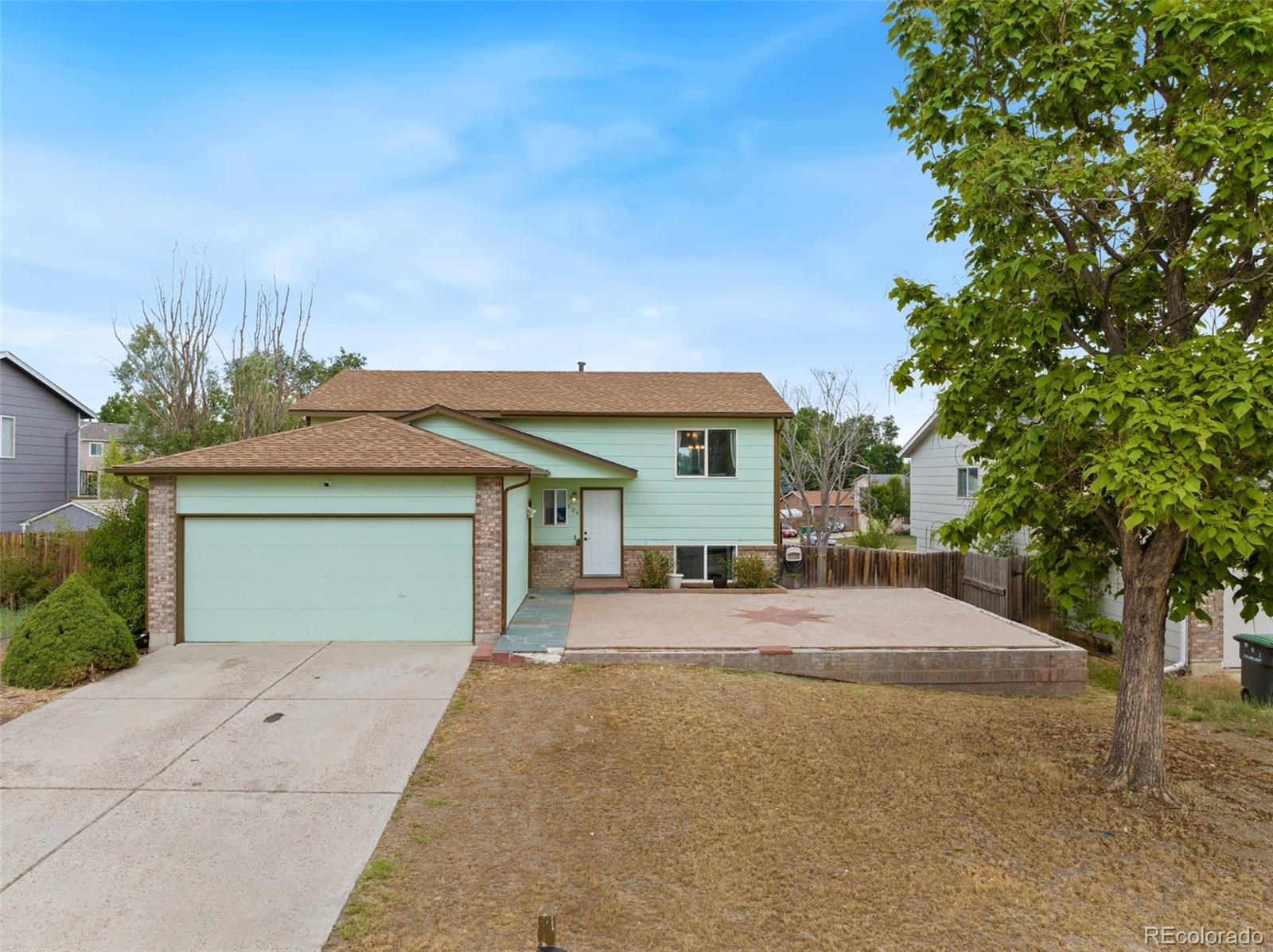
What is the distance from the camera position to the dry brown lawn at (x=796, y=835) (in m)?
3.50

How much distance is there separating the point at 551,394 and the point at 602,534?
3.82 meters

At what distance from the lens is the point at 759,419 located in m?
15.1

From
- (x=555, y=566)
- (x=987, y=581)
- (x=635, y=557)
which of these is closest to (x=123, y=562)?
(x=555, y=566)

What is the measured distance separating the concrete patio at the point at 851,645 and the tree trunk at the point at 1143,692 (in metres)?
3.50

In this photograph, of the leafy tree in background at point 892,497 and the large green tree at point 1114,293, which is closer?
→ the large green tree at point 1114,293

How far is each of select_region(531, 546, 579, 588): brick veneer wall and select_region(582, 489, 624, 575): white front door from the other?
30 centimetres

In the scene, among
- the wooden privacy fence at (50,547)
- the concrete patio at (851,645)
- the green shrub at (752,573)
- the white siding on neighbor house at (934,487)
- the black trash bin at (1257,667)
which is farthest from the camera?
the white siding on neighbor house at (934,487)

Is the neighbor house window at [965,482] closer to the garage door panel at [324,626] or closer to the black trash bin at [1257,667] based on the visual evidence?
the black trash bin at [1257,667]

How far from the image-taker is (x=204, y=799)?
497 cm

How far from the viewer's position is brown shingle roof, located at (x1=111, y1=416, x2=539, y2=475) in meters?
9.48

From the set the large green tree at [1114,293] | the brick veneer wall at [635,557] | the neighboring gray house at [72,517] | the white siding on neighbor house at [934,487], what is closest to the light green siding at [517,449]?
the brick veneer wall at [635,557]

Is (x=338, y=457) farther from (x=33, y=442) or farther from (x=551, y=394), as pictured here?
(x=33, y=442)

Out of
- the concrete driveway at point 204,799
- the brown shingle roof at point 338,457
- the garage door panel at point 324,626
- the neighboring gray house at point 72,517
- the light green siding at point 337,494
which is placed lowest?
the concrete driveway at point 204,799

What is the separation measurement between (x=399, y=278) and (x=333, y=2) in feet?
37.9
